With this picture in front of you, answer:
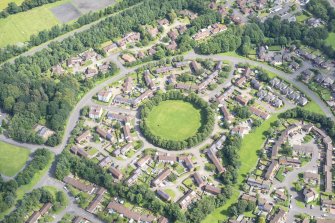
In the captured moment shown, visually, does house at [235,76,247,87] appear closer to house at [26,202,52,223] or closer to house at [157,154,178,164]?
house at [157,154,178,164]

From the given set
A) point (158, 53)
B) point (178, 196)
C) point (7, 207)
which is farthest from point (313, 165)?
point (7, 207)

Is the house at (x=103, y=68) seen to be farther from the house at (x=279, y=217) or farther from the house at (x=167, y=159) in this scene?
the house at (x=279, y=217)

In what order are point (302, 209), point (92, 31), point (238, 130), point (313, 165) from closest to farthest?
point (302, 209), point (313, 165), point (238, 130), point (92, 31)

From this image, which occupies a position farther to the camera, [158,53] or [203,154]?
[158,53]

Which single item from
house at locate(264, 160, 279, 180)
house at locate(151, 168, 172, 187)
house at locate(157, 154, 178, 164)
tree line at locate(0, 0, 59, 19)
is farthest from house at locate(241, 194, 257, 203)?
tree line at locate(0, 0, 59, 19)

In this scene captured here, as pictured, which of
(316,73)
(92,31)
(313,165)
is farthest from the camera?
(92,31)

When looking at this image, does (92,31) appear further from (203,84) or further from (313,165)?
(313,165)
